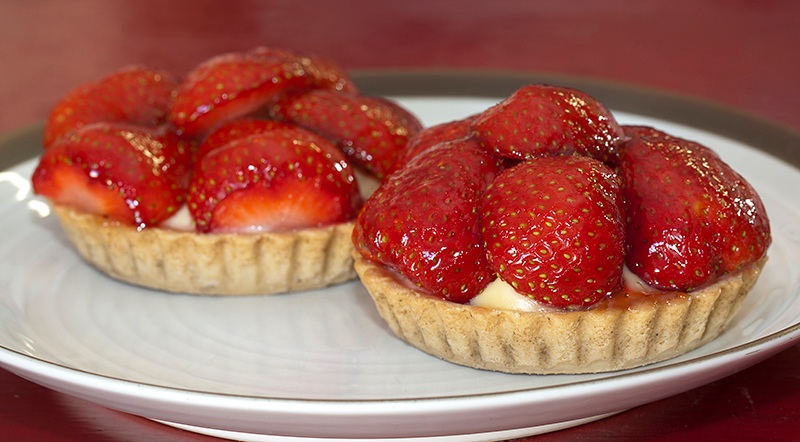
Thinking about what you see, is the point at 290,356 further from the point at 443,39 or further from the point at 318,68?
the point at 443,39

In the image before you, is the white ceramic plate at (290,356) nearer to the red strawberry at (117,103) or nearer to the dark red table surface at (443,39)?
the red strawberry at (117,103)

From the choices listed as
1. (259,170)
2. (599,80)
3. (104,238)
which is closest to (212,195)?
(259,170)

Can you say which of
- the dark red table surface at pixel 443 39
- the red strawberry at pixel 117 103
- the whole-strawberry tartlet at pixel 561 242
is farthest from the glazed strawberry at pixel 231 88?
the dark red table surface at pixel 443 39

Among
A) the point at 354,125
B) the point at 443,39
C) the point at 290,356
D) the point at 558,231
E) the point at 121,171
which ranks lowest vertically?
the point at 443,39

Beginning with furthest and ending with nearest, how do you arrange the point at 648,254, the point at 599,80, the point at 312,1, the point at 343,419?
the point at 312,1 → the point at 599,80 → the point at 648,254 → the point at 343,419

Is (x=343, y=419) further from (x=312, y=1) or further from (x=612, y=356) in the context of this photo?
(x=312, y=1)

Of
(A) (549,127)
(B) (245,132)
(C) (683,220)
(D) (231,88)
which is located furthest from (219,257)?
(C) (683,220)
